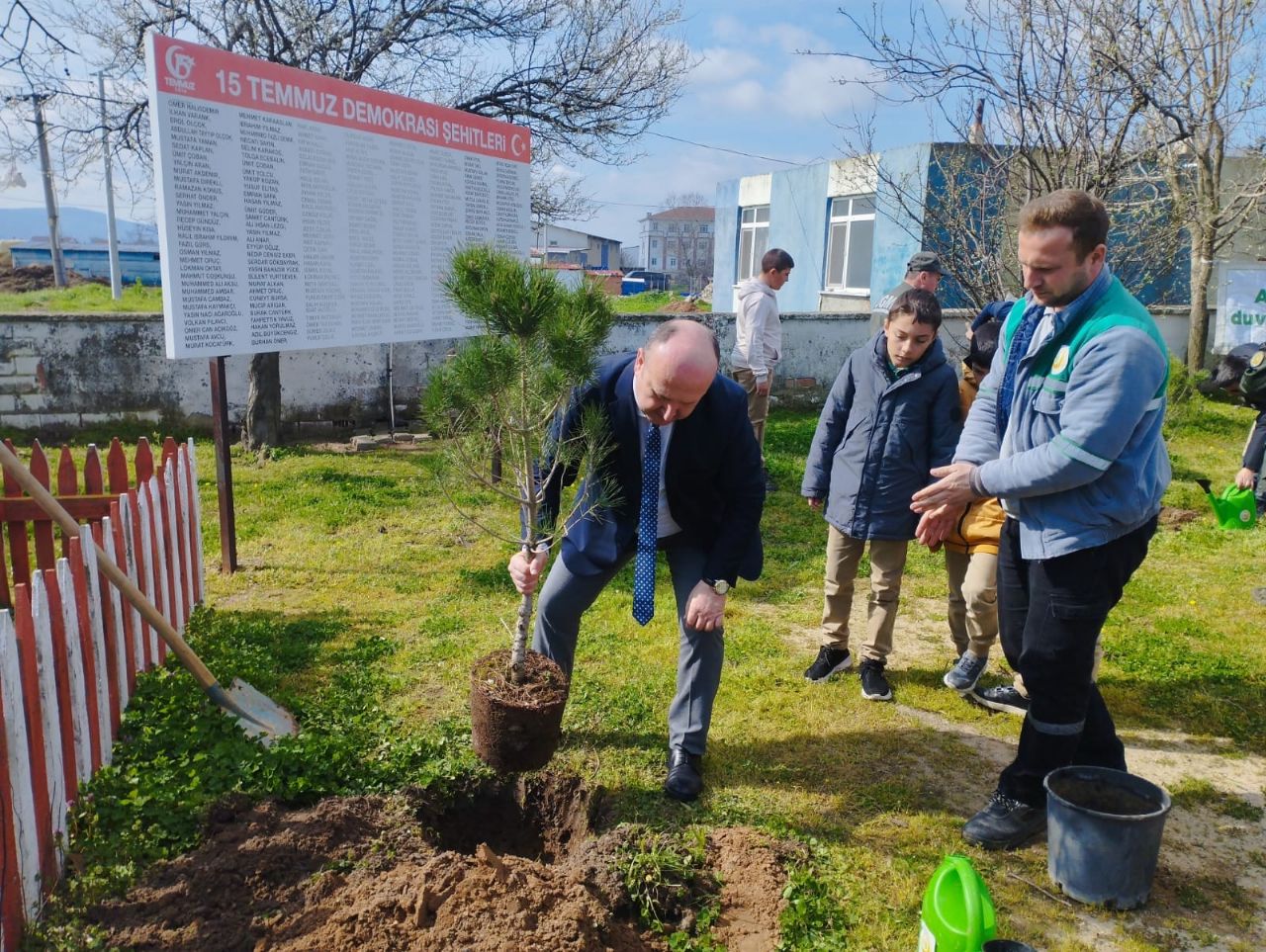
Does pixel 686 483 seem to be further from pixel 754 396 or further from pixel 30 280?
pixel 30 280

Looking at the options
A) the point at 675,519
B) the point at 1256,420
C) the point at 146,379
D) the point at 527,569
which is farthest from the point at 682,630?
the point at 146,379

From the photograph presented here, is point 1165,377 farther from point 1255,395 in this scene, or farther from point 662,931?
point 1255,395

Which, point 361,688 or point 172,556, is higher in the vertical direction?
point 172,556

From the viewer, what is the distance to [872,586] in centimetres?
430

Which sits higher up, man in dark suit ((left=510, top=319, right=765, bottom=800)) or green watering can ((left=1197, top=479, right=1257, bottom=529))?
man in dark suit ((left=510, top=319, right=765, bottom=800))

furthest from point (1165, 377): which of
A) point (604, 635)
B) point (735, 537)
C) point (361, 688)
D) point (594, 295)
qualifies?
point (361, 688)

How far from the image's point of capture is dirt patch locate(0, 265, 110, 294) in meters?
31.5

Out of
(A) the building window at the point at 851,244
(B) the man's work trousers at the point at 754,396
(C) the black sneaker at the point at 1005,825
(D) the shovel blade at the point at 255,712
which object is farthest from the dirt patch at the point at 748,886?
(A) the building window at the point at 851,244

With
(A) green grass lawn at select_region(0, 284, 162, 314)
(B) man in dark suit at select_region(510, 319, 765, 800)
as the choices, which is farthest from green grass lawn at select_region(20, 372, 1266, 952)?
(A) green grass lawn at select_region(0, 284, 162, 314)

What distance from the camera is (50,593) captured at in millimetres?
2781

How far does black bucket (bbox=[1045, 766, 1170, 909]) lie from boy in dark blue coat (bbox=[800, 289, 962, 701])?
4.40ft

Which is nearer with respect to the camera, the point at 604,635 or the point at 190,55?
the point at 190,55

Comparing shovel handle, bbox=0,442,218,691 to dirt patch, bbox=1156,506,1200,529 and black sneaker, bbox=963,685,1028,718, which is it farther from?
dirt patch, bbox=1156,506,1200,529

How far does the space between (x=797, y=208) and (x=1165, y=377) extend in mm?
20258
